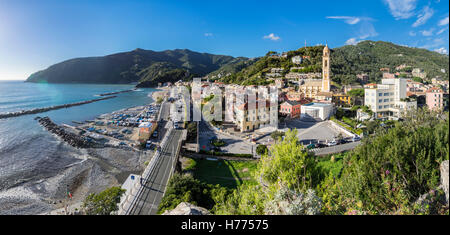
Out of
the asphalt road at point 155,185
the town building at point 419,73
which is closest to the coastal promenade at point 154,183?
the asphalt road at point 155,185

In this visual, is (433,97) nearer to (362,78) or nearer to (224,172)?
(224,172)

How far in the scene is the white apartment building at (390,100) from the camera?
9.32 metres

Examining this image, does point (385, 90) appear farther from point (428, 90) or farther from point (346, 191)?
point (346, 191)

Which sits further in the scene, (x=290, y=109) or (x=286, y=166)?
(x=290, y=109)

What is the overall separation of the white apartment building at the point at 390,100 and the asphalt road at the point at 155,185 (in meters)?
10.5

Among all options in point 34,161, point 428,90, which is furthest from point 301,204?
point 34,161

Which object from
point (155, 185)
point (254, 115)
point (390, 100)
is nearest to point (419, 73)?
point (390, 100)

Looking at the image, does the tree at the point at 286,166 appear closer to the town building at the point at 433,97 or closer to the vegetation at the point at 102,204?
the vegetation at the point at 102,204

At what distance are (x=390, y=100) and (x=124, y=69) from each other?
74.6 m

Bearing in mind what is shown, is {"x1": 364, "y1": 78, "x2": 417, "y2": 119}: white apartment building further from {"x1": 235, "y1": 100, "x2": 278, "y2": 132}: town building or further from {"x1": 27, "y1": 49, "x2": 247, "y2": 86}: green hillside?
{"x1": 27, "y1": 49, "x2": 247, "y2": 86}: green hillside

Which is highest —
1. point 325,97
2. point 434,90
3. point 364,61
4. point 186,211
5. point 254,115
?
point 364,61

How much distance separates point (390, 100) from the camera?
1135 cm

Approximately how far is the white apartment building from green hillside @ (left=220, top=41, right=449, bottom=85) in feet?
3.67
